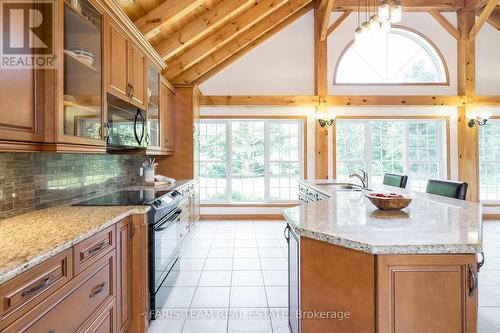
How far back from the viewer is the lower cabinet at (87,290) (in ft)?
3.05

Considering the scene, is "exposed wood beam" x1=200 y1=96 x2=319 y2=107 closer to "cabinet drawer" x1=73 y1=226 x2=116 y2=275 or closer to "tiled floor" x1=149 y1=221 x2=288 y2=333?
"tiled floor" x1=149 y1=221 x2=288 y2=333

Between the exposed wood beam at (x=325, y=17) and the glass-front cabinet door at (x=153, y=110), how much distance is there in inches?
130

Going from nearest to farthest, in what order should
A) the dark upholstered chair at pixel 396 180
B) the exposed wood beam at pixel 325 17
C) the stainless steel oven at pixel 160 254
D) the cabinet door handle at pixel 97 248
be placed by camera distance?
1. the cabinet door handle at pixel 97 248
2. the stainless steel oven at pixel 160 254
3. the dark upholstered chair at pixel 396 180
4. the exposed wood beam at pixel 325 17

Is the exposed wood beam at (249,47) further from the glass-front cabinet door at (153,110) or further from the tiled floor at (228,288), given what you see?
the tiled floor at (228,288)

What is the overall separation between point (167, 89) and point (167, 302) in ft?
9.57

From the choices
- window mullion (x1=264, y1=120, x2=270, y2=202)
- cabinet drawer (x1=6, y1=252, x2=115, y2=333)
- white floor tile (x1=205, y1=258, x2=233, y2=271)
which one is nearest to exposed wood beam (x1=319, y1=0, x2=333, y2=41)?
window mullion (x1=264, y1=120, x2=270, y2=202)

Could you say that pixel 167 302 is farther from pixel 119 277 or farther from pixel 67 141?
pixel 67 141

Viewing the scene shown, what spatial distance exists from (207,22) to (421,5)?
4373 mm

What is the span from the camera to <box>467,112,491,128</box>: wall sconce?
487 cm

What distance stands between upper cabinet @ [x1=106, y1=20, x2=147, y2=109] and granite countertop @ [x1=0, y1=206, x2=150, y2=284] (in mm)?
947

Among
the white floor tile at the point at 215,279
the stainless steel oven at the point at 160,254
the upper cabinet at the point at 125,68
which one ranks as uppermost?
the upper cabinet at the point at 125,68

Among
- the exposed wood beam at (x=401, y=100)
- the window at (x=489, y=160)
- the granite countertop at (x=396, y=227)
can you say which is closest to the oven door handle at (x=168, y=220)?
the granite countertop at (x=396, y=227)

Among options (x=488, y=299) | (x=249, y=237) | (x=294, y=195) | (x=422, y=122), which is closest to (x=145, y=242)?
(x=249, y=237)

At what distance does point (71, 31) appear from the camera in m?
1.63
